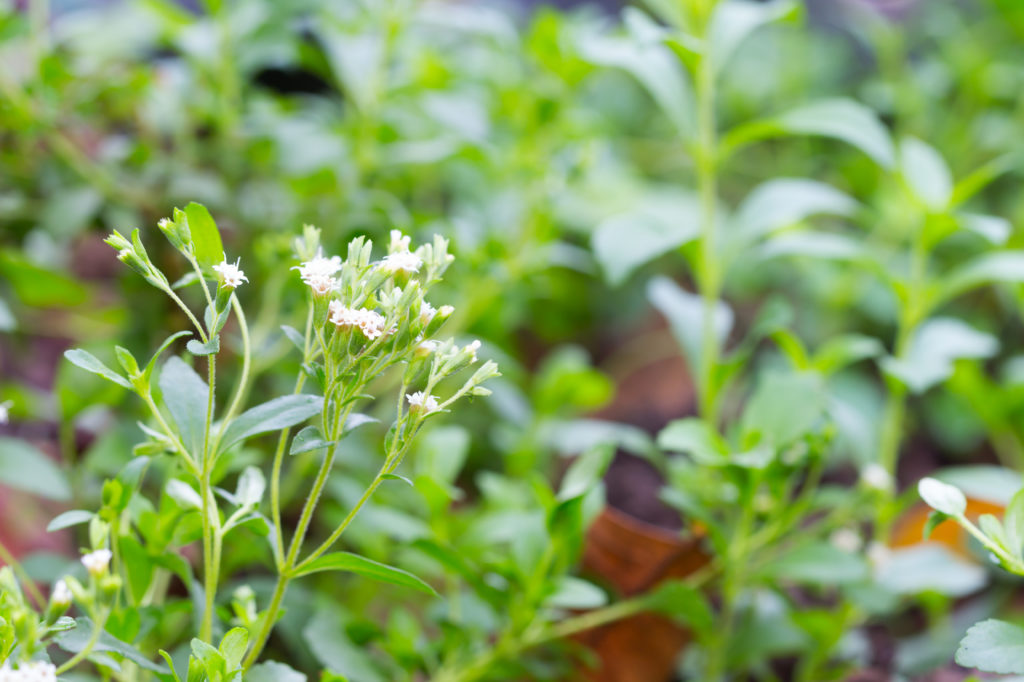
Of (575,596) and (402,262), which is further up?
(402,262)

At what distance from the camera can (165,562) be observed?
560mm

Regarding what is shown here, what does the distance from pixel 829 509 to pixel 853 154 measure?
68cm

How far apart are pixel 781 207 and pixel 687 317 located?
15 cm

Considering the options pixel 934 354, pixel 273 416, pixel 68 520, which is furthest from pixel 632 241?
pixel 68 520

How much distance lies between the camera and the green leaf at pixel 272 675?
1.60 ft

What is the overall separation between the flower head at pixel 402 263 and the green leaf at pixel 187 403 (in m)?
0.15

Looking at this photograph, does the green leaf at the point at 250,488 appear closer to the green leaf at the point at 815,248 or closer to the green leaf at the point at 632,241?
the green leaf at the point at 632,241

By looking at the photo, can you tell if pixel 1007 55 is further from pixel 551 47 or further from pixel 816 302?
pixel 551 47

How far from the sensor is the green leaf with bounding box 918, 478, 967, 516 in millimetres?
503

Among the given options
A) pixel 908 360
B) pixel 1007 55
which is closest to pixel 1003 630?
pixel 908 360

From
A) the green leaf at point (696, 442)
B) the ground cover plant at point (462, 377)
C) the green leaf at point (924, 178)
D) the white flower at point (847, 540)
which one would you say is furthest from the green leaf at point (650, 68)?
the white flower at point (847, 540)

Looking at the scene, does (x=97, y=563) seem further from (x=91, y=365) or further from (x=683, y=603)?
(x=683, y=603)

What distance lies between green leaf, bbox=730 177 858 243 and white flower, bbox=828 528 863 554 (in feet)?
1.03

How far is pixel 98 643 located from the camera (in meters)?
0.46
